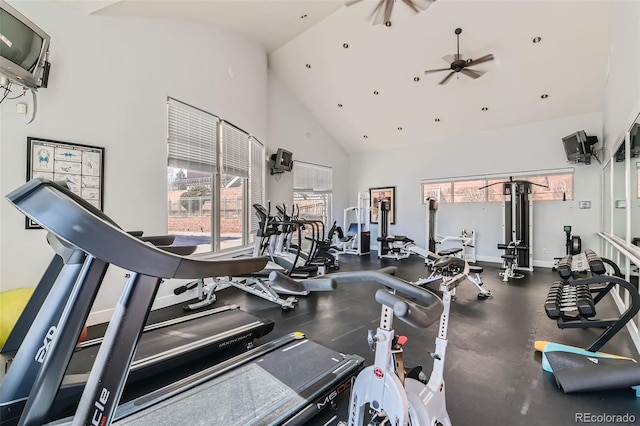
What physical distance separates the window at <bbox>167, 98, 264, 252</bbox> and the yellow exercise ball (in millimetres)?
1610

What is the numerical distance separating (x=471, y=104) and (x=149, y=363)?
7327mm

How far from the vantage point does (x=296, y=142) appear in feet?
25.2

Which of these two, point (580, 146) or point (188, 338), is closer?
point (188, 338)

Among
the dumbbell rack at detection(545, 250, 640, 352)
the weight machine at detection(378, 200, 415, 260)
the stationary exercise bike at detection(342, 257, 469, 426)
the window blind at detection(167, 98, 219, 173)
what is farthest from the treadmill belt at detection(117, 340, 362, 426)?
the weight machine at detection(378, 200, 415, 260)

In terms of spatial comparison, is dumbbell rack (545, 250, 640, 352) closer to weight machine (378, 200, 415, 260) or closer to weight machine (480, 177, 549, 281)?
weight machine (480, 177, 549, 281)

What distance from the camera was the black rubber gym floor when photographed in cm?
181

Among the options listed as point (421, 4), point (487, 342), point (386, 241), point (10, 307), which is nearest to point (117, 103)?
point (10, 307)

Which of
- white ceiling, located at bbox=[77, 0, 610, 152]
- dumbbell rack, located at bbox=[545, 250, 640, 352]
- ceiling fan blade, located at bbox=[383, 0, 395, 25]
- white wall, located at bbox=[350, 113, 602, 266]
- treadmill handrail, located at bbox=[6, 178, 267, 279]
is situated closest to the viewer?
treadmill handrail, located at bbox=[6, 178, 267, 279]

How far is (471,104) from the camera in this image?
639 centimetres

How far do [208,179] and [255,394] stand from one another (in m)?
3.56

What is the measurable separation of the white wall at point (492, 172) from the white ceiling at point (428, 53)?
336mm

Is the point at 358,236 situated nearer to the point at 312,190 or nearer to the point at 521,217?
the point at 312,190

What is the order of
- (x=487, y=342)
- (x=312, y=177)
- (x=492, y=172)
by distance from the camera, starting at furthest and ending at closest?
(x=312, y=177), (x=492, y=172), (x=487, y=342)

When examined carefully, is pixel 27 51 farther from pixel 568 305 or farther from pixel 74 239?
pixel 568 305
